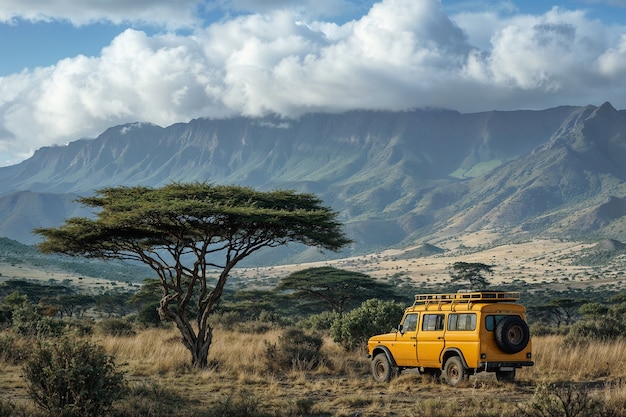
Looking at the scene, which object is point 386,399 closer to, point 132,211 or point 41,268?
point 132,211

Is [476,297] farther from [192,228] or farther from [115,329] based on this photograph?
[115,329]

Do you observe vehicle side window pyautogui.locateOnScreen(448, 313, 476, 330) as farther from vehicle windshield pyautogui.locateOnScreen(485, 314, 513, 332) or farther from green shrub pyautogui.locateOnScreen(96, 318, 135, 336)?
green shrub pyautogui.locateOnScreen(96, 318, 135, 336)

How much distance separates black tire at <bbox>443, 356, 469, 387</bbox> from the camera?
16188 millimetres

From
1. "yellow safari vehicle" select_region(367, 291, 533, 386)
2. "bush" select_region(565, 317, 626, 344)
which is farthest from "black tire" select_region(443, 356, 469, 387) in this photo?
"bush" select_region(565, 317, 626, 344)

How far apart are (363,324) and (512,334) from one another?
893 cm

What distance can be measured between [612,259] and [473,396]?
606ft

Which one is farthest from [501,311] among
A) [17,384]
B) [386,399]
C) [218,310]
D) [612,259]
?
[612,259]

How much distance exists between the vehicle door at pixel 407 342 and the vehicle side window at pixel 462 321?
1.20 metres

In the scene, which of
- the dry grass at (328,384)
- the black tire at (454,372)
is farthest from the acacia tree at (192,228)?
the black tire at (454,372)

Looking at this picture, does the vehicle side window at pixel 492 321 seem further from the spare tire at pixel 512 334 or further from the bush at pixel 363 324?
the bush at pixel 363 324

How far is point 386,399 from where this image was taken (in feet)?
48.8

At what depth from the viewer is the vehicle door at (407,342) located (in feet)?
57.9

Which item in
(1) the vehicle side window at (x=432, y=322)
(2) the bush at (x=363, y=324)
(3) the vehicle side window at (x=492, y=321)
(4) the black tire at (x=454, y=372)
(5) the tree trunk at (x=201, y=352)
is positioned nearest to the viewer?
(3) the vehicle side window at (x=492, y=321)

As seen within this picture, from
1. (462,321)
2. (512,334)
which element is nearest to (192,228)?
(462,321)
